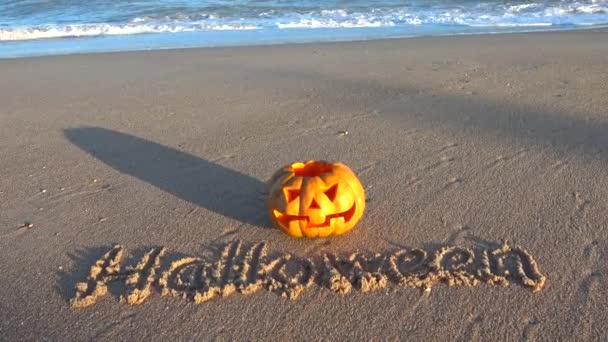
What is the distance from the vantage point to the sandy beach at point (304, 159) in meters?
2.69

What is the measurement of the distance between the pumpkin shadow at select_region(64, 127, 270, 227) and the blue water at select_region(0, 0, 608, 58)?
18.7 ft

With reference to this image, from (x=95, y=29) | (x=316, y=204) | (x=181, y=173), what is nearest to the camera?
(x=316, y=204)

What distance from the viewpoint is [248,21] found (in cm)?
1341

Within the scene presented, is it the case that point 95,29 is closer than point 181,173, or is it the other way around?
point 181,173

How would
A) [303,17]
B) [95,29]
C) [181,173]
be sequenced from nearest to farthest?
[181,173] < [95,29] < [303,17]

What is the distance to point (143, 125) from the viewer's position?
557 cm

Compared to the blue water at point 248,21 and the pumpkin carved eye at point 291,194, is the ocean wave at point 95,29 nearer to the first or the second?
the blue water at point 248,21

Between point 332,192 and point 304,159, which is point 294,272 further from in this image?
point 304,159

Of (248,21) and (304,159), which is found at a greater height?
(304,159)

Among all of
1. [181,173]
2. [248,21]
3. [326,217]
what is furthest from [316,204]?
[248,21]

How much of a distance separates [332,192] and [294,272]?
0.52m

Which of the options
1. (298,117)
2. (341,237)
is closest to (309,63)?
(298,117)

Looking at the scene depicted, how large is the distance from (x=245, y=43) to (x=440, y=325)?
868 centimetres

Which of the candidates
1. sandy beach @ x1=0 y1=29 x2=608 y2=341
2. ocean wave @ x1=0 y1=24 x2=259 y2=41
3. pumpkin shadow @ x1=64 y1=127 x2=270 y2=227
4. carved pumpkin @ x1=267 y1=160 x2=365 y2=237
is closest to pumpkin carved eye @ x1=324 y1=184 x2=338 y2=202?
carved pumpkin @ x1=267 y1=160 x2=365 y2=237
